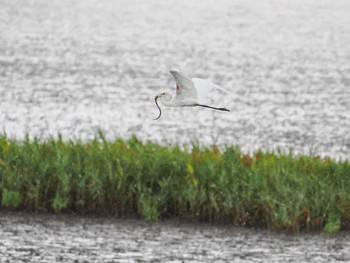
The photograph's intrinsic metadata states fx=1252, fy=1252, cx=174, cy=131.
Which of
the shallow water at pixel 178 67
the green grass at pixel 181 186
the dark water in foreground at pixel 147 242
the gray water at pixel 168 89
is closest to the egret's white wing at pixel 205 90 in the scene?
the gray water at pixel 168 89

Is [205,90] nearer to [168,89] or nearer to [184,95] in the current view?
[184,95]

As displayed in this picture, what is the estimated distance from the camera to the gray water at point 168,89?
15477 mm

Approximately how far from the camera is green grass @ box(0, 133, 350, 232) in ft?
52.2

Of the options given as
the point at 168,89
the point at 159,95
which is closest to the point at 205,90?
the point at 159,95

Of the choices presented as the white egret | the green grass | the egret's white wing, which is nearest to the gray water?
the green grass

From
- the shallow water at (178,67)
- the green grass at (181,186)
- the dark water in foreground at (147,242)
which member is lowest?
the dark water in foreground at (147,242)

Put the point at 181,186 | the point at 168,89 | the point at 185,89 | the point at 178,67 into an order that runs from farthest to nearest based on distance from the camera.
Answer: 1. the point at 178,67
2. the point at 168,89
3. the point at 181,186
4. the point at 185,89

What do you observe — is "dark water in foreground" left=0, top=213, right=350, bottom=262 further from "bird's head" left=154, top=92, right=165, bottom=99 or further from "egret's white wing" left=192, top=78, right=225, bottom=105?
"bird's head" left=154, top=92, right=165, bottom=99

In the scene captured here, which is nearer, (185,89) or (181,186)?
(185,89)

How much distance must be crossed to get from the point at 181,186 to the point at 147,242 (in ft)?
3.38

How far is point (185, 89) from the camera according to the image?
28.6ft

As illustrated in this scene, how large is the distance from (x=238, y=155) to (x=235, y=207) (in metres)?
1.41

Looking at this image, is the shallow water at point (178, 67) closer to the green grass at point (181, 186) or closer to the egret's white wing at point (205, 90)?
the green grass at point (181, 186)

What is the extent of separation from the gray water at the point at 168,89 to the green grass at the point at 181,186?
0.24 m
